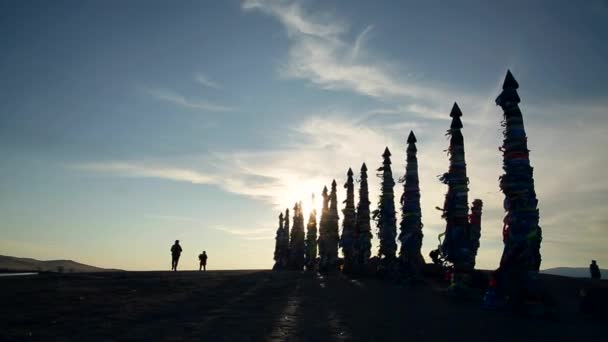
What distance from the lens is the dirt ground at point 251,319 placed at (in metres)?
8.52

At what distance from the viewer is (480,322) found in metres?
11.4

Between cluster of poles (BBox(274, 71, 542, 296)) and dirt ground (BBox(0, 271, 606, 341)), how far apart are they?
2183 millimetres

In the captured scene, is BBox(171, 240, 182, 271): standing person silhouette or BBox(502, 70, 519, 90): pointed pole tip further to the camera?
BBox(171, 240, 182, 271): standing person silhouette

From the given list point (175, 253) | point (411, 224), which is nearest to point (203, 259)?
point (175, 253)

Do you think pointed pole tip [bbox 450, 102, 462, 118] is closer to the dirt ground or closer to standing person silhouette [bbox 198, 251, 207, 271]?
the dirt ground

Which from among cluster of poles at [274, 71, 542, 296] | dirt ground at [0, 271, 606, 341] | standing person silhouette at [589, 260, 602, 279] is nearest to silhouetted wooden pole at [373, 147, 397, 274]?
cluster of poles at [274, 71, 542, 296]

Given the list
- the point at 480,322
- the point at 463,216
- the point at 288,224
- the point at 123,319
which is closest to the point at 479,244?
the point at 463,216

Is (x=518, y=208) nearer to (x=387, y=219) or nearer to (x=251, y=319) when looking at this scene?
(x=251, y=319)

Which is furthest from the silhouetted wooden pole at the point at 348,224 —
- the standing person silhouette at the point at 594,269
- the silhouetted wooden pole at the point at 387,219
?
the standing person silhouette at the point at 594,269

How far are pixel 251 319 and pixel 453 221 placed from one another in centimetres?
1153

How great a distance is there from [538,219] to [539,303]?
2.71 m

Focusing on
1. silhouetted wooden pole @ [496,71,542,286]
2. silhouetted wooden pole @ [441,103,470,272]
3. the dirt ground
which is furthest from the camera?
silhouetted wooden pole @ [441,103,470,272]

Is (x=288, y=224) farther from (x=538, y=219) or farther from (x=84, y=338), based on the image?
(x=84, y=338)

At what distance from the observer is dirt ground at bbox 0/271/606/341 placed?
852 cm
